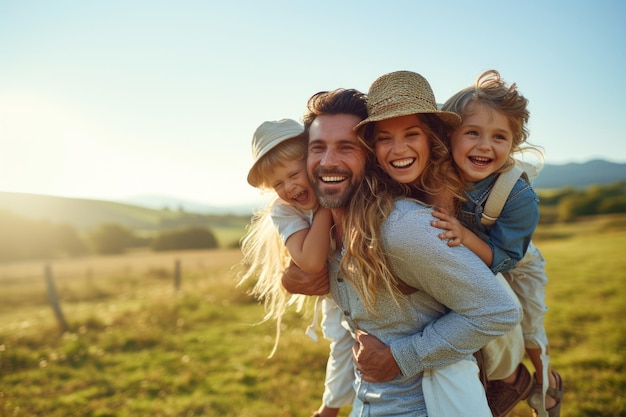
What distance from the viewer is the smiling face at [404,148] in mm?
2260

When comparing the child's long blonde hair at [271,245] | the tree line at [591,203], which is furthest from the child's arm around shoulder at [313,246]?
the tree line at [591,203]

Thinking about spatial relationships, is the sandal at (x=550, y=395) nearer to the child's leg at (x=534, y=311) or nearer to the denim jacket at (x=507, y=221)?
the child's leg at (x=534, y=311)

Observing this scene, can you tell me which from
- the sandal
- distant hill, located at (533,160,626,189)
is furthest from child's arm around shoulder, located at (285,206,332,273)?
distant hill, located at (533,160,626,189)

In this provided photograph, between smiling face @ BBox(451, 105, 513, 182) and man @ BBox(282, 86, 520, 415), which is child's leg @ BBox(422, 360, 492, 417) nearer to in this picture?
man @ BBox(282, 86, 520, 415)

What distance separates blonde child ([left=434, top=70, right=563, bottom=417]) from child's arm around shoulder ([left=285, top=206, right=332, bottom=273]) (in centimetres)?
82

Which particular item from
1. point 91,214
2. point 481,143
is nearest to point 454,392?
point 481,143

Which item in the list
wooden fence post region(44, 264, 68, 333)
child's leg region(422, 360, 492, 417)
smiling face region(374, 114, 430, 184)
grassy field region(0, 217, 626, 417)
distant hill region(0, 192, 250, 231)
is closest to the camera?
child's leg region(422, 360, 492, 417)

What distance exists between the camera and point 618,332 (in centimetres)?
740

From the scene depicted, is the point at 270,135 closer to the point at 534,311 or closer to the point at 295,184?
the point at 295,184

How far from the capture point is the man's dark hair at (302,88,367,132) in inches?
105

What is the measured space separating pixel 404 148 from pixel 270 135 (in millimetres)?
1192

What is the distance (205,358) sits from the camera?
7617mm

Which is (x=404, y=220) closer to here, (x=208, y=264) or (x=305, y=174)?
(x=305, y=174)

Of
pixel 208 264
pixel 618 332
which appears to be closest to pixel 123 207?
pixel 208 264
